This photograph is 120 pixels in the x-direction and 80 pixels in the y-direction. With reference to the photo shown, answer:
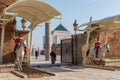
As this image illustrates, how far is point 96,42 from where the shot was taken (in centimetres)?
2412

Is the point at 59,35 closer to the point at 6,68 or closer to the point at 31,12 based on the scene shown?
the point at 31,12

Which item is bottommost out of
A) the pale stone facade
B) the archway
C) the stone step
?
the stone step

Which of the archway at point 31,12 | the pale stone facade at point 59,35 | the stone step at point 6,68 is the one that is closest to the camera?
the stone step at point 6,68

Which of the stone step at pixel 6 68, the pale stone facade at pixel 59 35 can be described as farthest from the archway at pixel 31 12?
the pale stone facade at pixel 59 35

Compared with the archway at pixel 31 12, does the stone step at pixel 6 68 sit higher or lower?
lower

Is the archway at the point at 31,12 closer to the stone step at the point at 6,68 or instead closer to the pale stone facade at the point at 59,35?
the stone step at the point at 6,68

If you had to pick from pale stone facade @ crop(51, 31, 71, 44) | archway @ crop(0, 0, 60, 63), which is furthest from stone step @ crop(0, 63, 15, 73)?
pale stone facade @ crop(51, 31, 71, 44)

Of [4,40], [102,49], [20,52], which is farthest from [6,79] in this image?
[102,49]

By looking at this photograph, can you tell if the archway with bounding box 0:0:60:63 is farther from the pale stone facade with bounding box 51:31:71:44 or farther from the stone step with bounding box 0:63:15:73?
the pale stone facade with bounding box 51:31:71:44

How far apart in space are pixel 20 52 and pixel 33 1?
3.46 m

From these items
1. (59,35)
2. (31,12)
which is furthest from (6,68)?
(59,35)

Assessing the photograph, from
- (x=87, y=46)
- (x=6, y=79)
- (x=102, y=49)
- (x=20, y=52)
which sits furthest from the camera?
(x=87, y=46)

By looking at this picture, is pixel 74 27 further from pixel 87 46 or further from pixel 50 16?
pixel 50 16

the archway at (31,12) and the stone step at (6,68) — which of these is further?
the archway at (31,12)
